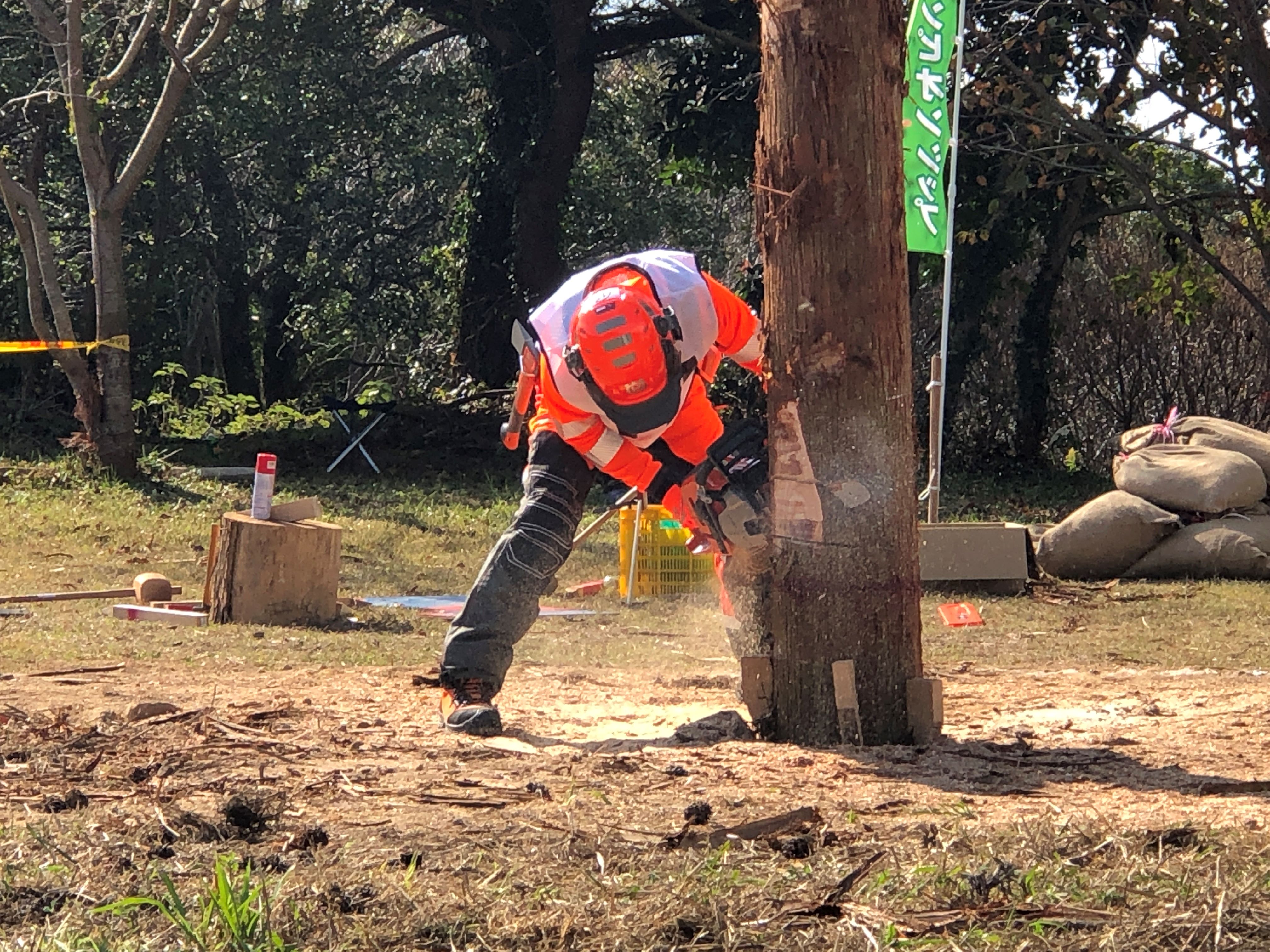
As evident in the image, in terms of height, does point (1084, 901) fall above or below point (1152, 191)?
below

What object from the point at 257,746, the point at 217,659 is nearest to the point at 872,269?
the point at 257,746

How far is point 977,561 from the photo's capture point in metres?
10.2

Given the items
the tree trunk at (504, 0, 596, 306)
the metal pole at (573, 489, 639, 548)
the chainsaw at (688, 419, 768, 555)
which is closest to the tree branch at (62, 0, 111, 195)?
the tree trunk at (504, 0, 596, 306)

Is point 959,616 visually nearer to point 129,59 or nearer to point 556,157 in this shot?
point 129,59

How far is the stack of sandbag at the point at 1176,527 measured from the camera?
35.3 feet

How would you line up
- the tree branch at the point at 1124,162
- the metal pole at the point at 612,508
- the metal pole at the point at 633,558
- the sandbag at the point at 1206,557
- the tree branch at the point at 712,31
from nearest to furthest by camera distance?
the metal pole at the point at 612,508
the metal pole at the point at 633,558
the sandbag at the point at 1206,557
the tree branch at the point at 1124,162
the tree branch at the point at 712,31

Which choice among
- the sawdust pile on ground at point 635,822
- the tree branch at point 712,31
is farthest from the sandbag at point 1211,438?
the sawdust pile on ground at point 635,822

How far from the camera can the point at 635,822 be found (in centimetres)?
378

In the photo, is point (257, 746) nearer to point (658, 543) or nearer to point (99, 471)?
point (658, 543)

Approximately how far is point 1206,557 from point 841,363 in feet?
22.1

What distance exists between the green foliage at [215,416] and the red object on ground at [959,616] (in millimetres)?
9594

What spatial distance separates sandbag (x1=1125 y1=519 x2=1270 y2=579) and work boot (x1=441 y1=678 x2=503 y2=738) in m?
6.63

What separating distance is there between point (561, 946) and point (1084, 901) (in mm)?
976

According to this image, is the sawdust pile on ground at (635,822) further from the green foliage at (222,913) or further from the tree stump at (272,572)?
the tree stump at (272,572)
